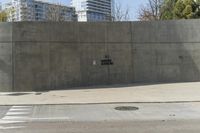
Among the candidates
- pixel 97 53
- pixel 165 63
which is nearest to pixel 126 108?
pixel 97 53

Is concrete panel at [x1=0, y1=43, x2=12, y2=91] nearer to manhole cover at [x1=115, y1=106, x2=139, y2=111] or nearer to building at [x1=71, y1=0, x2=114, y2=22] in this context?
manhole cover at [x1=115, y1=106, x2=139, y2=111]

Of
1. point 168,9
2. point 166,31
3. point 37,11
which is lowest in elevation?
point 166,31

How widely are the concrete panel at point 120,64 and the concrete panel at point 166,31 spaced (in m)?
0.94

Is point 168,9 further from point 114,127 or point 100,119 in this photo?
point 114,127

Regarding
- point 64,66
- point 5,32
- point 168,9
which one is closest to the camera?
point 5,32

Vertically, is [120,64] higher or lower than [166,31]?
lower

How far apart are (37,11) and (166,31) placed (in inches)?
1414

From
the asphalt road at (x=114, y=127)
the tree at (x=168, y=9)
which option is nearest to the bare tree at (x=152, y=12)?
the tree at (x=168, y=9)

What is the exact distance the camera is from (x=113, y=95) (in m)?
21.6

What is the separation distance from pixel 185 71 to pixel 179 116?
42.5 feet

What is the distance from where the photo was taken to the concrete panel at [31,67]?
24656mm

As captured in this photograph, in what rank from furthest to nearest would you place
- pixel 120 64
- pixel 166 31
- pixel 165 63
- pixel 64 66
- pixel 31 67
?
pixel 166 31 < pixel 165 63 < pixel 120 64 < pixel 64 66 < pixel 31 67

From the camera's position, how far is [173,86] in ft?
83.5

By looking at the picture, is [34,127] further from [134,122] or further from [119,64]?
[119,64]
